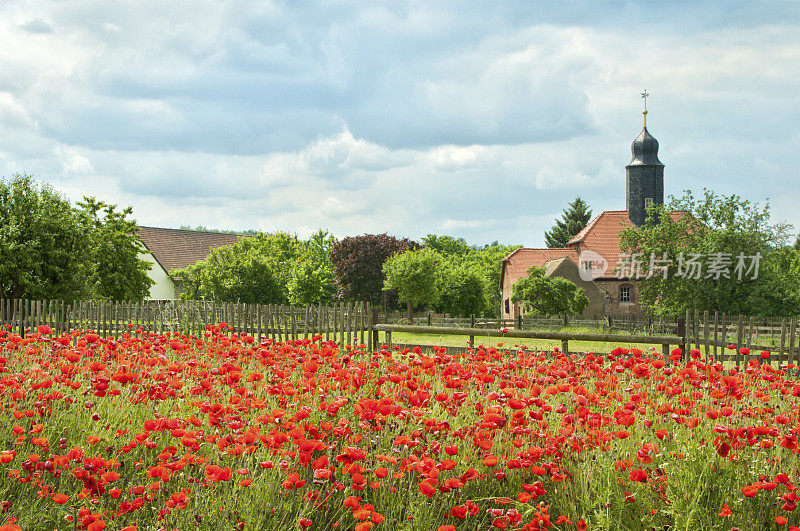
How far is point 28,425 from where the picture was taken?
4.69m

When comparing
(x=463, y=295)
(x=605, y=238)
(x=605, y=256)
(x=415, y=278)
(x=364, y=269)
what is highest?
(x=605, y=238)

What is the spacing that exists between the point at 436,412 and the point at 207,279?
37.8 m

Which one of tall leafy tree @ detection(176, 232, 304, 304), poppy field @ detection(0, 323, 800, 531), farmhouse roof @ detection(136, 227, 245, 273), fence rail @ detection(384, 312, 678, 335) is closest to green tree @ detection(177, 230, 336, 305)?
tall leafy tree @ detection(176, 232, 304, 304)

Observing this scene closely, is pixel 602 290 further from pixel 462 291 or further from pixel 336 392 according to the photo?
pixel 336 392

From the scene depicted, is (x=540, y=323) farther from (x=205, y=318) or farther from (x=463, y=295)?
(x=205, y=318)

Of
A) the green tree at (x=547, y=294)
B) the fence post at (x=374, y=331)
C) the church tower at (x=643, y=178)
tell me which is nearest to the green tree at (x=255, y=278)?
the green tree at (x=547, y=294)

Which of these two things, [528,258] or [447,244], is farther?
[447,244]

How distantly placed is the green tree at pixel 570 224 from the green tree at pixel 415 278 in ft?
151

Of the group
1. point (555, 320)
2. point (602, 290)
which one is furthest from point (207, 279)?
point (602, 290)

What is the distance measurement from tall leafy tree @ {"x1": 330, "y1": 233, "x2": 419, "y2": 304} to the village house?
11.1 meters

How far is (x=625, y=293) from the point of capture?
50938 mm

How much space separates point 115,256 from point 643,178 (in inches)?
1701

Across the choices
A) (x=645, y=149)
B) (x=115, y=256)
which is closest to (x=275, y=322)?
(x=115, y=256)

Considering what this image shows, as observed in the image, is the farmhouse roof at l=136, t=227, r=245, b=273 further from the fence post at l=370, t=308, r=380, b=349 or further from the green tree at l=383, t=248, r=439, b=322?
the fence post at l=370, t=308, r=380, b=349
